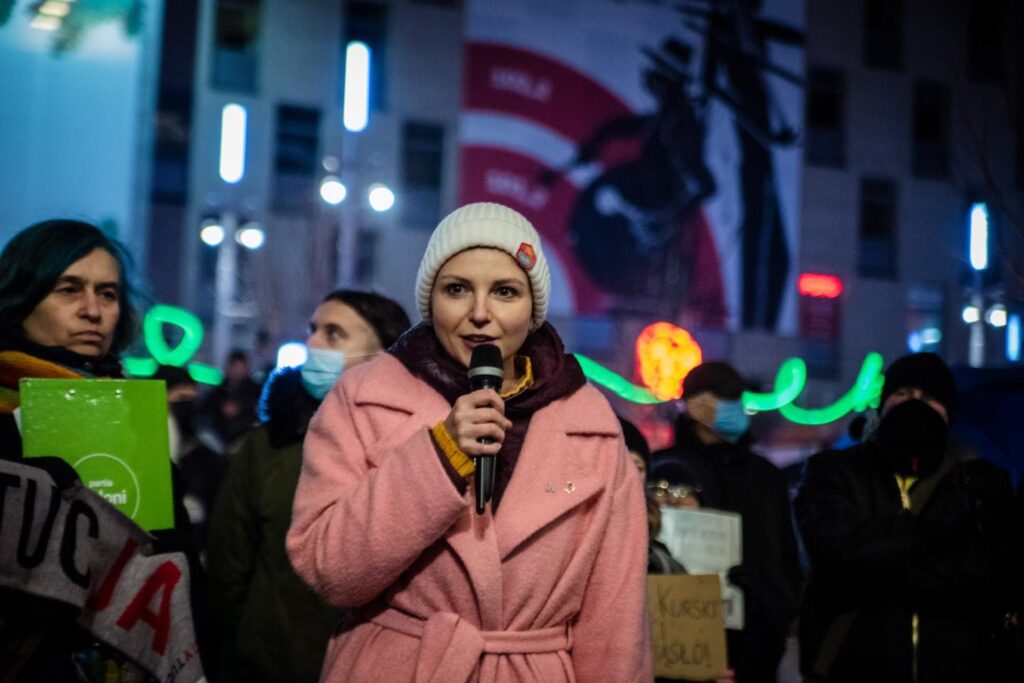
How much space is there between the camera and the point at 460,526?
2.65 meters

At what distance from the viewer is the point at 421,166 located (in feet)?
91.9

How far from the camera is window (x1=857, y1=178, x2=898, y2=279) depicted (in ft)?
105

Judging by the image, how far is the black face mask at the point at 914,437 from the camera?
450 centimetres

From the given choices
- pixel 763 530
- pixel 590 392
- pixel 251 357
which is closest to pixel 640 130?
pixel 251 357

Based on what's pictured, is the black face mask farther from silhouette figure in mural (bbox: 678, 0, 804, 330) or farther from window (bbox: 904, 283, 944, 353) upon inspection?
window (bbox: 904, 283, 944, 353)

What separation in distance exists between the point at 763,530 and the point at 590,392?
8.84 feet

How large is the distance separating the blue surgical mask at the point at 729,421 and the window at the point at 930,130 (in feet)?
96.2

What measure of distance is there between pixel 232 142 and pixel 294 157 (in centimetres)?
178

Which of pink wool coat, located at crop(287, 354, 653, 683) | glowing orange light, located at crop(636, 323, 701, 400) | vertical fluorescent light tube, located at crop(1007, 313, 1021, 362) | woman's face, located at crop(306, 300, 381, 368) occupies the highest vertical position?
vertical fluorescent light tube, located at crop(1007, 313, 1021, 362)

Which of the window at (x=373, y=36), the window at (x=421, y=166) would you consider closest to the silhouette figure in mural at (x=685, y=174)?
the window at (x=421, y=166)

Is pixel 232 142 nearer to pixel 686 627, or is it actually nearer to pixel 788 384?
pixel 788 384

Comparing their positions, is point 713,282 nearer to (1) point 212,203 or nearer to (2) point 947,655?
(1) point 212,203

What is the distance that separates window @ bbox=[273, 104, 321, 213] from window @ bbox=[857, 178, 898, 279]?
15.3 meters

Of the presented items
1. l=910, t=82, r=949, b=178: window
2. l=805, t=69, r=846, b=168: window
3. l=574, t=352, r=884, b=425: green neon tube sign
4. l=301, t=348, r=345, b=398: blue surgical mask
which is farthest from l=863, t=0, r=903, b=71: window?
l=301, t=348, r=345, b=398: blue surgical mask
